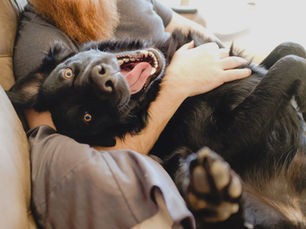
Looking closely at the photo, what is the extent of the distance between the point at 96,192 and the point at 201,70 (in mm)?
869

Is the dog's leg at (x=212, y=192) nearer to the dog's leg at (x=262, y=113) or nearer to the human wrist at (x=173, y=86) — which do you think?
the dog's leg at (x=262, y=113)

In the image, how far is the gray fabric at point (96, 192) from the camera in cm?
77

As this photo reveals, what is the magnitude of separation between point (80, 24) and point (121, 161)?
1.08 m

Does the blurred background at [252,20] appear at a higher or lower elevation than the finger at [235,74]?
lower

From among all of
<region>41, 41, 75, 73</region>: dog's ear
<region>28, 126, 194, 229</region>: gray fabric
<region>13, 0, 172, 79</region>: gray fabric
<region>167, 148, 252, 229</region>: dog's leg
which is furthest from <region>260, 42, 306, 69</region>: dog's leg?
<region>41, 41, 75, 73</region>: dog's ear

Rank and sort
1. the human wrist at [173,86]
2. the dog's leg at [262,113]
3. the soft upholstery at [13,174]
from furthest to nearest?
the human wrist at [173,86], the dog's leg at [262,113], the soft upholstery at [13,174]

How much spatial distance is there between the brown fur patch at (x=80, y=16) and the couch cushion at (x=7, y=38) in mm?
150

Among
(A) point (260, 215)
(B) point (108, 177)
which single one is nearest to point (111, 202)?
(B) point (108, 177)

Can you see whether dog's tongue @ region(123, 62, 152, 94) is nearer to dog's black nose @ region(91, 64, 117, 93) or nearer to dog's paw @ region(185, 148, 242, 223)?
dog's black nose @ region(91, 64, 117, 93)

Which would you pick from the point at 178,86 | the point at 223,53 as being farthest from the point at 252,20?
the point at 178,86

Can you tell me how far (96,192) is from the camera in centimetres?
79

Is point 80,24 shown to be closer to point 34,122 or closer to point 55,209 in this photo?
point 34,122

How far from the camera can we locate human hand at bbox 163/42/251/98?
4.24ft

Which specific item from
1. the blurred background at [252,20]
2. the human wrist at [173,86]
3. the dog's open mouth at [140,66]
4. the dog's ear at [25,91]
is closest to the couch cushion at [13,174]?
the dog's ear at [25,91]
